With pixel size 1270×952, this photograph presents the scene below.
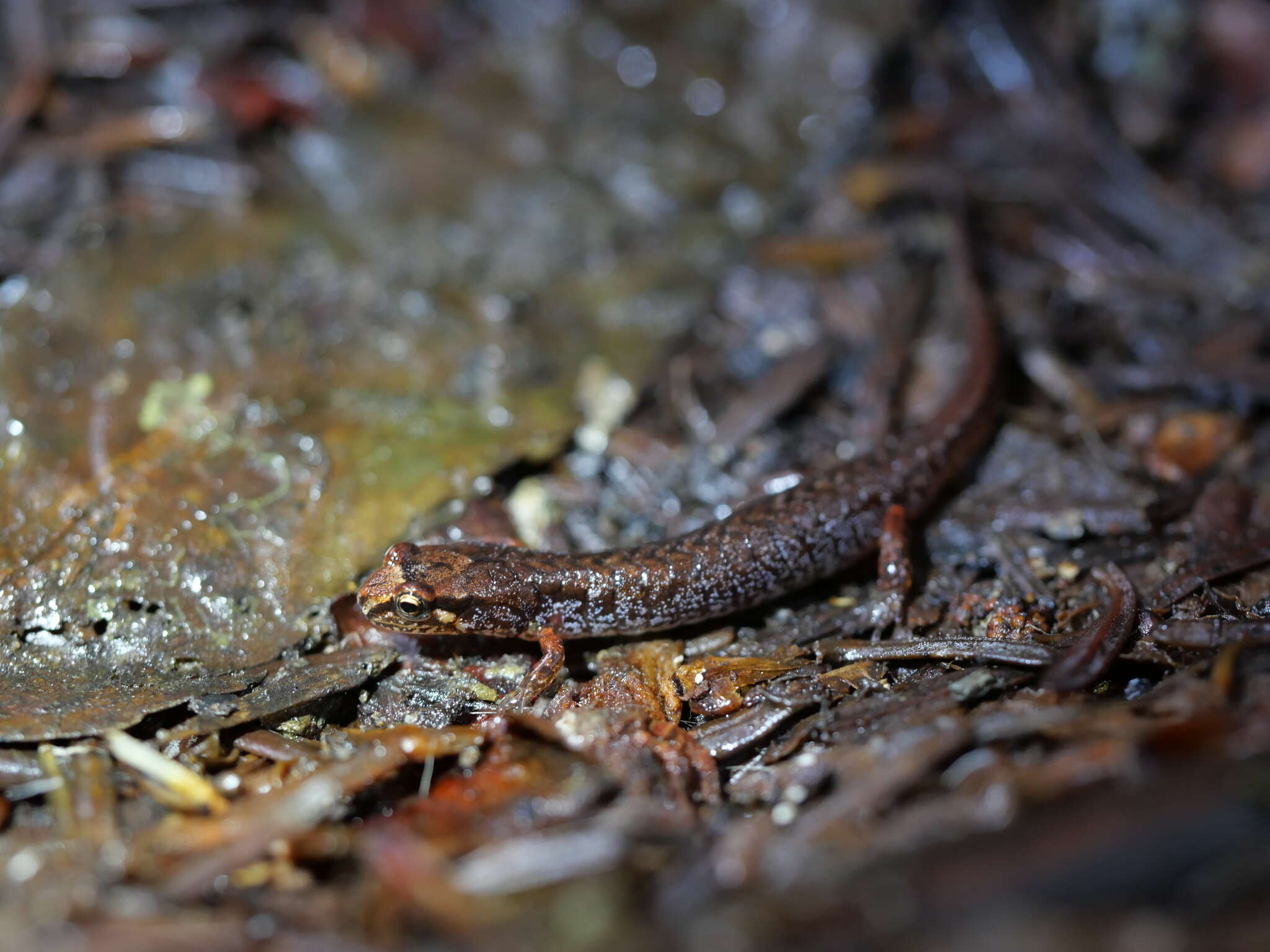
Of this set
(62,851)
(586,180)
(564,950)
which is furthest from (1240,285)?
(62,851)

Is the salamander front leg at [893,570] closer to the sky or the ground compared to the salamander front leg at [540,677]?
closer to the sky

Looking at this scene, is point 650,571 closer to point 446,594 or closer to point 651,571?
point 651,571

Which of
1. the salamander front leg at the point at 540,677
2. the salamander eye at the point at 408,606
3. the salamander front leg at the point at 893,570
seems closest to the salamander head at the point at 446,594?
the salamander eye at the point at 408,606

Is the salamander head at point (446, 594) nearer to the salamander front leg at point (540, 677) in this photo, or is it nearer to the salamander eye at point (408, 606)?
the salamander eye at point (408, 606)

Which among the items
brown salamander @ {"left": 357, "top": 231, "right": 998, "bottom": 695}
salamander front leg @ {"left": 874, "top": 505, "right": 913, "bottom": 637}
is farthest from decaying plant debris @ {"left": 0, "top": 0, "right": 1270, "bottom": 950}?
brown salamander @ {"left": 357, "top": 231, "right": 998, "bottom": 695}

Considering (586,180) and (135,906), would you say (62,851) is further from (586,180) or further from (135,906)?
(586,180)

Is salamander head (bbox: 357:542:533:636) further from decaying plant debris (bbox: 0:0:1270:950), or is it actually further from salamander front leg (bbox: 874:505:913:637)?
salamander front leg (bbox: 874:505:913:637)

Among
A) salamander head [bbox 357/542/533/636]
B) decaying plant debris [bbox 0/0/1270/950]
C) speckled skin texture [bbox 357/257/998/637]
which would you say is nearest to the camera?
decaying plant debris [bbox 0/0/1270/950]
